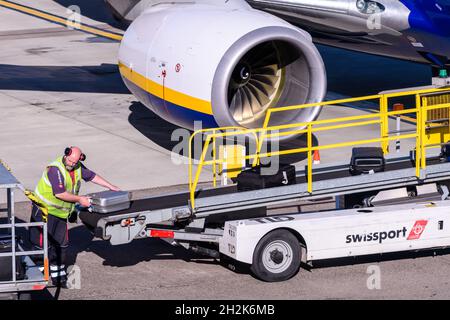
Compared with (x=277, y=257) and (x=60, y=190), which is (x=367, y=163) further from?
(x=60, y=190)

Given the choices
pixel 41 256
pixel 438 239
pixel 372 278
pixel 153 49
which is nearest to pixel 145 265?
pixel 41 256

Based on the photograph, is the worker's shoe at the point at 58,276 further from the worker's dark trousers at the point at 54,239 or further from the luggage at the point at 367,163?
the luggage at the point at 367,163

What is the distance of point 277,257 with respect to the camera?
13.0 m

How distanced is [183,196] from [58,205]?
1772 mm

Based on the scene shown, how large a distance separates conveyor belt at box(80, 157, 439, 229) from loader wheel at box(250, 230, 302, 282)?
3.69ft

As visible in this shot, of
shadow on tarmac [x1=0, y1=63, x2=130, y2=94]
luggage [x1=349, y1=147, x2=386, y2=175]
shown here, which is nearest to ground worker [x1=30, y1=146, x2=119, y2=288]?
luggage [x1=349, y1=147, x2=386, y2=175]

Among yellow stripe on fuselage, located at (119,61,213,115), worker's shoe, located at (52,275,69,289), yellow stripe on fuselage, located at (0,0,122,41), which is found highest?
yellow stripe on fuselage, located at (0,0,122,41)

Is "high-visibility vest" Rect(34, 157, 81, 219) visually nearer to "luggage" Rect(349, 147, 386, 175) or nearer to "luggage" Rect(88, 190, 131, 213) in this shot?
"luggage" Rect(88, 190, 131, 213)

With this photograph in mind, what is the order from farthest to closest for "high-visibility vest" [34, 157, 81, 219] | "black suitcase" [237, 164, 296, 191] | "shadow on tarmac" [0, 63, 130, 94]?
"shadow on tarmac" [0, 63, 130, 94] → "black suitcase" [237, 164, 296, 191] → "high-visibility vest" [34, 157, 81, 219]

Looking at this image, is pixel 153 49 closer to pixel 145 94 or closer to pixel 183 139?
pixel 145 94

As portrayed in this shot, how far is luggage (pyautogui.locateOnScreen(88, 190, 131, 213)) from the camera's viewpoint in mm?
13094

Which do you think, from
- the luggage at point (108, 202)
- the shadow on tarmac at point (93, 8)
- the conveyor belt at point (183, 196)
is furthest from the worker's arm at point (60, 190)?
the shadow on tarmac at point (93, 8)

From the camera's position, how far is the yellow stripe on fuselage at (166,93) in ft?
55.4

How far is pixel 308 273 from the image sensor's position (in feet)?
43.9
